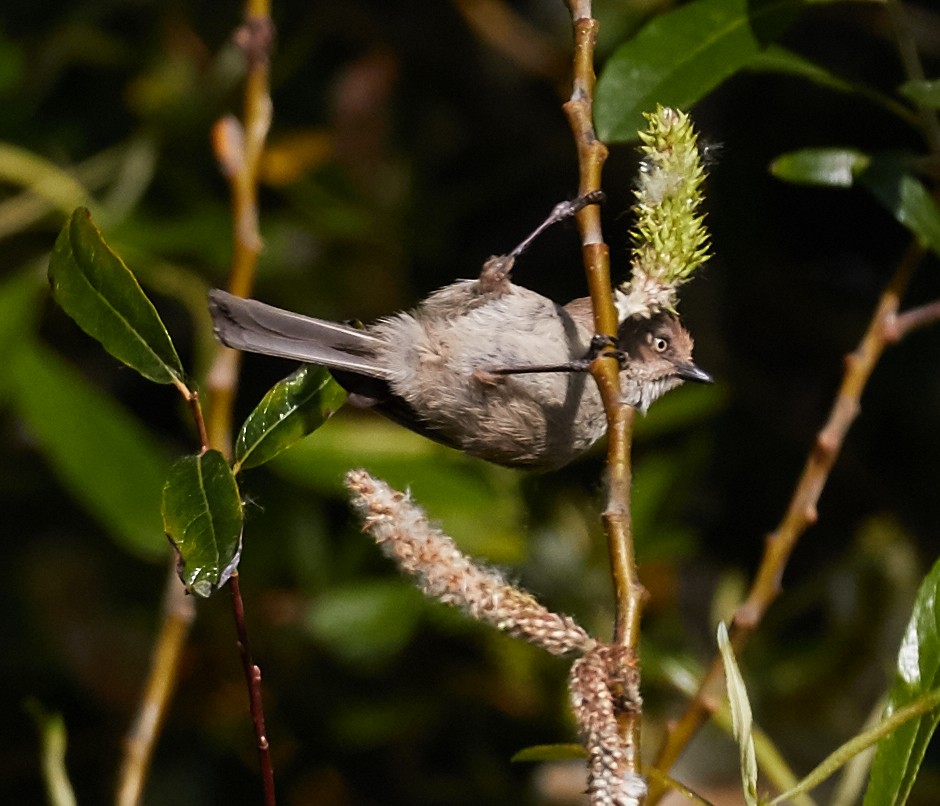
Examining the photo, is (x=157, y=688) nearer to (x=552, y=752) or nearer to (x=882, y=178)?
(x=552, y=752)

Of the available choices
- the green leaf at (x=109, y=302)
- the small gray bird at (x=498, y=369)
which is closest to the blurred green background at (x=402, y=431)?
the small gray bird at (x=498, y=369)

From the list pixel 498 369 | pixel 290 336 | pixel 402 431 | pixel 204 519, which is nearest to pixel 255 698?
pixel 204 519

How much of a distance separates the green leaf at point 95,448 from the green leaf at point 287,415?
1.49m

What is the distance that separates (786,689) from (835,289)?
1444 mm

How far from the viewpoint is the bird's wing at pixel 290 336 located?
183 cm

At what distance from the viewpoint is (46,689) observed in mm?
4156

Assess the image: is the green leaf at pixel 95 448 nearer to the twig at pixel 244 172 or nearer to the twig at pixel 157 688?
the twig at pixel 244 172

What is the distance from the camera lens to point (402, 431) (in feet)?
11.3

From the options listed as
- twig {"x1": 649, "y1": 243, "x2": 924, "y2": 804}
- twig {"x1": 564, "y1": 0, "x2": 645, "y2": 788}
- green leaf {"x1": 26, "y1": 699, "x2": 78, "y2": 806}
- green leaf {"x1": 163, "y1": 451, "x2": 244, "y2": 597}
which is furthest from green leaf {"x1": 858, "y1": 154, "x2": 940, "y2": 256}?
green leaf {"x1": 26, "y1": 699, "x2": 78, "y2": 806}

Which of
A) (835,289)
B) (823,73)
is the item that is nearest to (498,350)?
(823,73)

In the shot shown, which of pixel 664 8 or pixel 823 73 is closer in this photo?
pixel 823 73

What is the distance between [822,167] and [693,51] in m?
0.33

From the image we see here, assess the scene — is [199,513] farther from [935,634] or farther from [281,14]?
[281,14]

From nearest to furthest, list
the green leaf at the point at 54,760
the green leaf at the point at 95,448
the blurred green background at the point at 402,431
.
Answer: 1. the green leaf at the point at 54,760
2. the green leaf at the point at 95,448
3. the blurred green background at the point at 402,431
